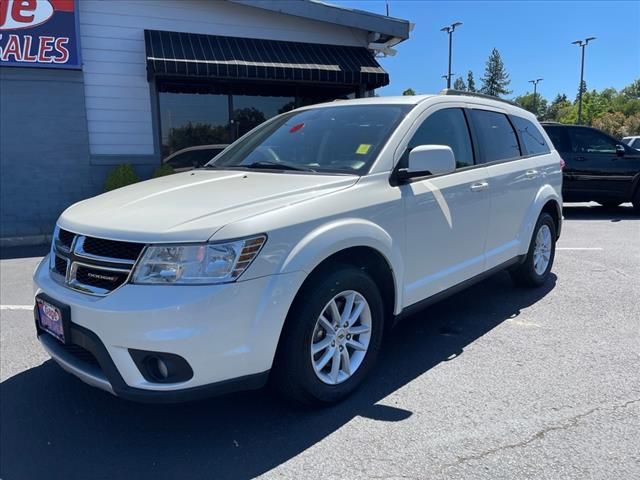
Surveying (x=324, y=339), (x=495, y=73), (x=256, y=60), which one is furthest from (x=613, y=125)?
(x=324, y=339)

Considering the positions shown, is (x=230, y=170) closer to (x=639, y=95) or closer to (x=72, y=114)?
(x=72, y=114)

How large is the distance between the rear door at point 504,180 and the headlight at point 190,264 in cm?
253

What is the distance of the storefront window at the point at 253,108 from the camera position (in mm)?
10094

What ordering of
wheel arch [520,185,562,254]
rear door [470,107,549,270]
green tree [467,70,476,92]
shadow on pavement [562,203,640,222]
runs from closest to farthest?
rear door [470,107,549,270] → wheel arch [520,185,562,254] → shadow on pavement [562,203,640,222] → green tree [467,70,476,92]

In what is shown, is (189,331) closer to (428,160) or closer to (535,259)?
(428,160)

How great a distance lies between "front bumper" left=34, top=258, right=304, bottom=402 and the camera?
2.36 meters

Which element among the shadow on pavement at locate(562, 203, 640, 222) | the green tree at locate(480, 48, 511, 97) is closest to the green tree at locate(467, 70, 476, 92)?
the green tree at locate(480, 48, 511, 97)

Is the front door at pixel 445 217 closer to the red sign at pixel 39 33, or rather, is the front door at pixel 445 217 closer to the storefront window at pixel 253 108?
the storefront window at pixel 253 108

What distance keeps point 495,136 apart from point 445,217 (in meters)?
1.33

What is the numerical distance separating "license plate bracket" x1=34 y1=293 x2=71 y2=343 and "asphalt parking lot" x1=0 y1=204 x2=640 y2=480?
56 cm

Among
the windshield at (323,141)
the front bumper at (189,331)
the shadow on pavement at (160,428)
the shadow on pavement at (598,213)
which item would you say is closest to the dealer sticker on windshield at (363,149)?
the windshield at (323,141)

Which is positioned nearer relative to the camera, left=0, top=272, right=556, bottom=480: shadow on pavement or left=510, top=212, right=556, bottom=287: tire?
left=0, top=272, right=556, bottom=480: shadow on pavement

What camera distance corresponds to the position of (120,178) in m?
8.73

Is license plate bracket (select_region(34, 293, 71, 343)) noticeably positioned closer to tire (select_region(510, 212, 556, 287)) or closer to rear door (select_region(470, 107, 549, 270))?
rear door (select_region(470, 107, 549, 270))
